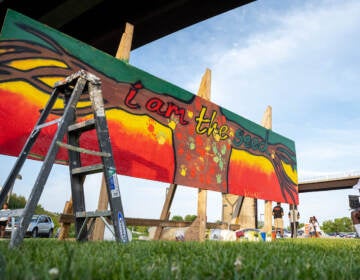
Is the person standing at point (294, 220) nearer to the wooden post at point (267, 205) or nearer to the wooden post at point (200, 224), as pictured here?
the wooden post at point (267, 205)

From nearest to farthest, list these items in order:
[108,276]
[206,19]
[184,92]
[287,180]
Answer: [108,276]
[184,92]
[206,19]
[287,180]

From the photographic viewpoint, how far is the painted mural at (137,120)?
4.81 m

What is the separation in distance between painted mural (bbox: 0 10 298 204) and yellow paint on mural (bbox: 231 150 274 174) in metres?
0.03

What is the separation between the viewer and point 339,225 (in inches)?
4156

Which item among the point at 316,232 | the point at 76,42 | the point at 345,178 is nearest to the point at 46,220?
the point at 76,42

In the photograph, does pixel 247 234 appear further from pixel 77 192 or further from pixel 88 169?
pixel 88 169

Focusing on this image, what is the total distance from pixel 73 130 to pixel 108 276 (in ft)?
7.63

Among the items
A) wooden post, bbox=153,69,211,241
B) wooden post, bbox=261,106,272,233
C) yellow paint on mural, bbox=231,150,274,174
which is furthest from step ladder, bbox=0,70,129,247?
wooden post, bbox=261,106,272,233

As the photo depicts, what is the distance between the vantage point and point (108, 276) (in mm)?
1403

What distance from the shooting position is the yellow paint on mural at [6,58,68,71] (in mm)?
4836

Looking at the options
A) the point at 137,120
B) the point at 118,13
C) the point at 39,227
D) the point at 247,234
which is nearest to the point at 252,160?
the point at 247,234

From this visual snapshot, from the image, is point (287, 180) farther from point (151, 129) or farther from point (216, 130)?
point (151, 129)

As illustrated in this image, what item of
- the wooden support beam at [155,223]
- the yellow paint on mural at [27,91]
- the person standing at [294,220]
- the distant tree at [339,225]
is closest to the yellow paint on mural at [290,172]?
the person standing at [294,220]

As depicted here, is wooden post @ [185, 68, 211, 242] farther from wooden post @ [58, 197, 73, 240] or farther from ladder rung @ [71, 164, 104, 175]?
ladder rung @ [71, 164, 104, 175]
